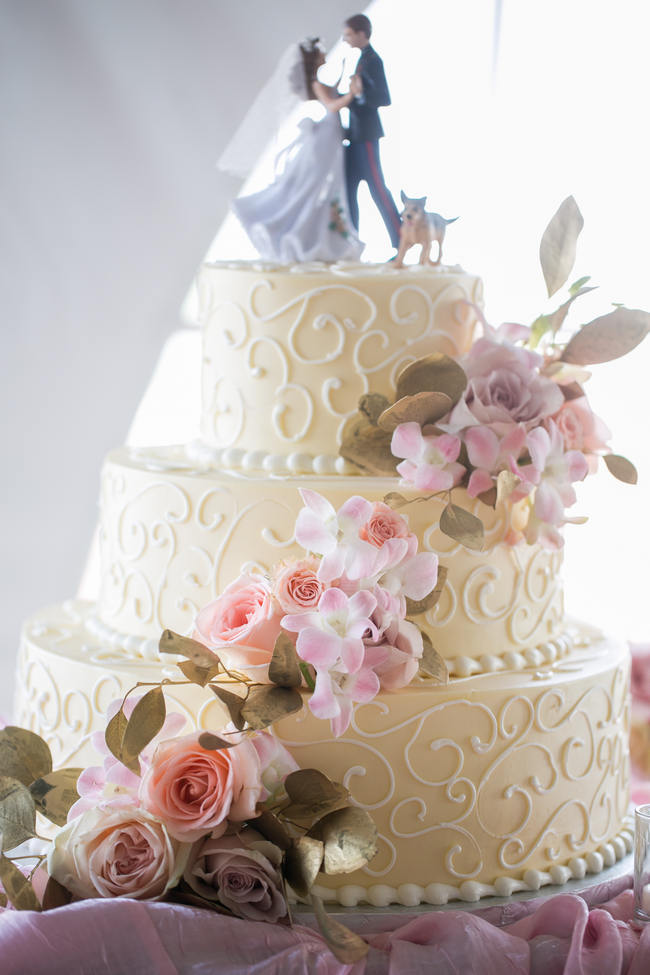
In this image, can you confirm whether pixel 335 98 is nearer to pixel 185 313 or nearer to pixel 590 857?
pixel 590 857

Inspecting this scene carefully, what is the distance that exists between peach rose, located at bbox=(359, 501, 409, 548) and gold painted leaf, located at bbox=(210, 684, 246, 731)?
1.18 feet

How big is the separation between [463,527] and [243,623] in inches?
17.3

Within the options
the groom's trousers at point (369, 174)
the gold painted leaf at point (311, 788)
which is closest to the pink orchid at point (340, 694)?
the gold painted leaf at point (311, 788)

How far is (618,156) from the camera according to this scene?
4.26m

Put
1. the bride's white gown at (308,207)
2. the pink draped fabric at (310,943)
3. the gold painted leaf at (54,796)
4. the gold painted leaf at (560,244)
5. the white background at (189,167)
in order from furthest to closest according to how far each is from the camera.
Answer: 1. the white background at (189,167)
2. the bride's white gown at (308,207)
3. the gold painted leaf at (560,244)
4. the gold painted leaf at (54,796)
5. the pink draped fabric at (310,943)

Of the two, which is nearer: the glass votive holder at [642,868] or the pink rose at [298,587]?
the pink rose at [298,587]

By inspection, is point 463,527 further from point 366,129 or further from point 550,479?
point 366,129

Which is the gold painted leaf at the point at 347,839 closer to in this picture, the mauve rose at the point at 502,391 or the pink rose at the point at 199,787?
the pink rose at the point at 199,787

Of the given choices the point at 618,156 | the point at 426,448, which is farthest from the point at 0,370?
the point at 426,448

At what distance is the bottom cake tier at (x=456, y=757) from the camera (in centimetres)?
210

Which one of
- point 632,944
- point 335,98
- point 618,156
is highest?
point 618,156

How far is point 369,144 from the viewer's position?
258 cm

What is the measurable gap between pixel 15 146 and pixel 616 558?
289cm

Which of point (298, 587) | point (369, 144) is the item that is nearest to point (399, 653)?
point (298, 587)
